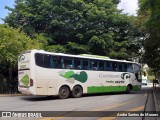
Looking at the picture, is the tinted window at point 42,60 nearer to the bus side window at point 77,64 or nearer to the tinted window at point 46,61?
the tinted window at point 46,61

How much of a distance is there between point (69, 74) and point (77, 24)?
36.5 ft

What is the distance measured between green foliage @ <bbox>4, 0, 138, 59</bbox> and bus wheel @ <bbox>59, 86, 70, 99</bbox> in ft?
31.2

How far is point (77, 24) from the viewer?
30.5 m

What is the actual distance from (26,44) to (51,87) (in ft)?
23.6

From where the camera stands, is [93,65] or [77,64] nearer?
[77,64]

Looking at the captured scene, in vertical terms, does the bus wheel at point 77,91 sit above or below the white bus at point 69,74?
below

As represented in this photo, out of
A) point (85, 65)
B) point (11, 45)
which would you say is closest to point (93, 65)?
point (85, 65)

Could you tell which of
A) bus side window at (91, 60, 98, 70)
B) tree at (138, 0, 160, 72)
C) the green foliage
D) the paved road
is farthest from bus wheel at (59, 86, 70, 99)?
the green foliage

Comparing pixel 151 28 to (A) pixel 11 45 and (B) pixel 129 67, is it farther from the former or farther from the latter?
(A) pixel 11 45

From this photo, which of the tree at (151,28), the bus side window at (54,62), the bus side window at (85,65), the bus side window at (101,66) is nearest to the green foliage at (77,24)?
the tree at (151,28)

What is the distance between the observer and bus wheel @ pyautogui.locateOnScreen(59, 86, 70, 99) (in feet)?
65.1

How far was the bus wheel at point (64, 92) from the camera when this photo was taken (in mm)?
19828

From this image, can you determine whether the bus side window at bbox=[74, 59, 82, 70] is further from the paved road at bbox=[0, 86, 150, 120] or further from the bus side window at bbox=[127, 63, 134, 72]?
the bus side window at bbox=[127, 63, 134, 72]

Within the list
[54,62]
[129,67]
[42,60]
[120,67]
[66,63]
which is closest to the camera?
[42,60]
